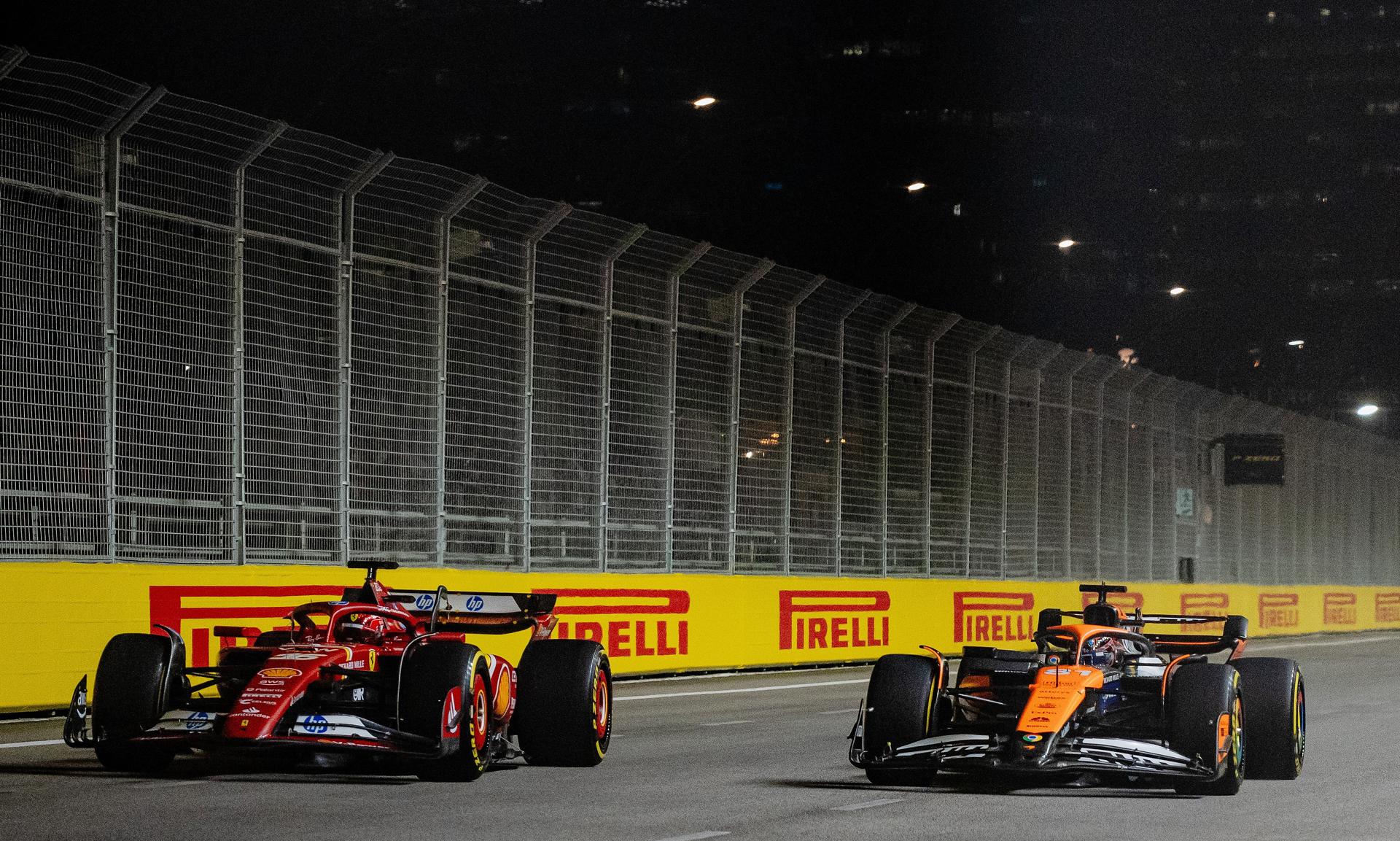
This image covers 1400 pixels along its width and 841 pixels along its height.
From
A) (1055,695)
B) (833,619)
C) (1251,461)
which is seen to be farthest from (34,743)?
(1251,461)

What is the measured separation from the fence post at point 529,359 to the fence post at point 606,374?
1.13 m

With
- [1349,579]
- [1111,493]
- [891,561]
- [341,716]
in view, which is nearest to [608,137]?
[1349,579]

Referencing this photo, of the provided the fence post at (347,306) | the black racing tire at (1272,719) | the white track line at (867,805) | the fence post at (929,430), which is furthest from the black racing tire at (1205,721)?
the fence post at (929,430)

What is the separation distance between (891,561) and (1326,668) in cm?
594

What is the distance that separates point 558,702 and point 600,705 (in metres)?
0.43

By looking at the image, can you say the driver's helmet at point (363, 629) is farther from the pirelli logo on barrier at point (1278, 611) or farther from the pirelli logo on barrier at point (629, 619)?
the pirelli logo on barrier at point (1278, 611)

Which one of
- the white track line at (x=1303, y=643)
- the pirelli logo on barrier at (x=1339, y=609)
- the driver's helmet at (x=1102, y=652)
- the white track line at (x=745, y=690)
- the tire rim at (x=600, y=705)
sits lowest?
the white track line at (x=1303, y=643)

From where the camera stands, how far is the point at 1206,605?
3588cm

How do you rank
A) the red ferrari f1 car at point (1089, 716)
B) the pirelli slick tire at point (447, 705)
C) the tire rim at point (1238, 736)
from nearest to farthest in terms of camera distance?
the pirelli slick tire at point (447, 705) < the red ferrari f1 car at point (1089, 716) < the tire rim at point (1238, 736)

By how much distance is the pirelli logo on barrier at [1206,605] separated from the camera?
34.8m

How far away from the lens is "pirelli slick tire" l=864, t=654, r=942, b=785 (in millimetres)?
10516

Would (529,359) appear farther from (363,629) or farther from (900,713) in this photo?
(900,713)

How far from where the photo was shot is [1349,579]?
45.8 m

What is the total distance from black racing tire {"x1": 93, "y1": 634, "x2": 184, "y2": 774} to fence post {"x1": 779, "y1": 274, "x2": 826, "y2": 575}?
549 inches
